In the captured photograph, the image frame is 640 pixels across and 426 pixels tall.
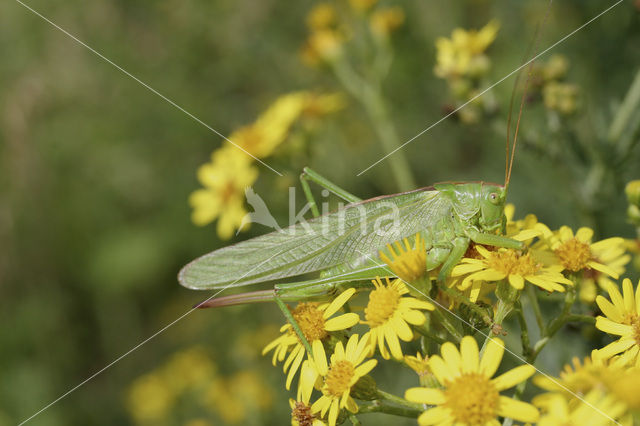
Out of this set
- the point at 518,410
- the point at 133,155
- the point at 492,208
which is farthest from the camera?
the point at 133,155

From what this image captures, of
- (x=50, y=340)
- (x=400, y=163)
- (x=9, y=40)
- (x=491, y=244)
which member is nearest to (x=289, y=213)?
(x=400, y=163)

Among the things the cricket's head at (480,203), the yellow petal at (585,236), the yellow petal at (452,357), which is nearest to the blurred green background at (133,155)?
the cricket's head at (480,203)

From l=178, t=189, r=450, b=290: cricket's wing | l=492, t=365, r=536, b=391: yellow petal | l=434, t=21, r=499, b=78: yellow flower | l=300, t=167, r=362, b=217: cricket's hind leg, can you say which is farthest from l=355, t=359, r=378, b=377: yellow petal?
l=434, t=21, r=499, b=78: yellow flower

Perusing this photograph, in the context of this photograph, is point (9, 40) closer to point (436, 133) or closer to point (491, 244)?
point (436, 133)

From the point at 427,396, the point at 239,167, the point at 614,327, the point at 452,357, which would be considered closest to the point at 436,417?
the point at 427,396

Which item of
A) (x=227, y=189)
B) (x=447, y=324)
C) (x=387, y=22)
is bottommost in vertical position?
(x=447, y=324)

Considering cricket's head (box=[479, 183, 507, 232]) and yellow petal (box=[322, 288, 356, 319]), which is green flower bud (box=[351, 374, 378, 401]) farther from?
cricket's head (box=[479, 183, 507, 232])

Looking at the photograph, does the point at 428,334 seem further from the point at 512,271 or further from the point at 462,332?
the point at 512,271

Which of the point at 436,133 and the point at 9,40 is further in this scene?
the point at 9,40
